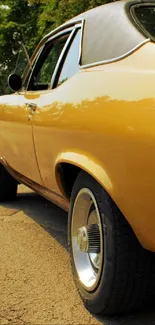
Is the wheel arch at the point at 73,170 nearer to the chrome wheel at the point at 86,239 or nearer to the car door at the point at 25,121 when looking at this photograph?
the chrome wheel at the point at 86,239

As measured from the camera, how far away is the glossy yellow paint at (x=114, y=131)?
226cm

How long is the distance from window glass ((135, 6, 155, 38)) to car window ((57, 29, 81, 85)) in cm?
48

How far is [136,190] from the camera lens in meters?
2.32

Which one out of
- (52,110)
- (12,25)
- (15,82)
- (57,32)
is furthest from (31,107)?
(12,25)

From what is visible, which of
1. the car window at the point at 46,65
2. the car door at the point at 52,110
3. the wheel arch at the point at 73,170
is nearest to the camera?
the wheel arch at the point at 73,170

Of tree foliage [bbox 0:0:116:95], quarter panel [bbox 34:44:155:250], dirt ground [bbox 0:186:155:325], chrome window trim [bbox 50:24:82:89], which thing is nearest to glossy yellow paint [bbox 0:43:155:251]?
quarter panel [bbox 34:44:155:250]

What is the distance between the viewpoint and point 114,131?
2416 mm

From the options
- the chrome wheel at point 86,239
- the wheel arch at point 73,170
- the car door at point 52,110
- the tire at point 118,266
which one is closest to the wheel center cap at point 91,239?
the chrome wheel at point 86,239

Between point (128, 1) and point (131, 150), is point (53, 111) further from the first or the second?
point (131, 150)

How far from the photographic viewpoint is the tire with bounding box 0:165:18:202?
19.0 ft

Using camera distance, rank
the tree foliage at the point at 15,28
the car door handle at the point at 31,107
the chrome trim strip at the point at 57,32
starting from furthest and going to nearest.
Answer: the tree foliage at the point at 15,28 → the car door handle at the point at 31,107 → the chrome trim strip at the point at 57,32

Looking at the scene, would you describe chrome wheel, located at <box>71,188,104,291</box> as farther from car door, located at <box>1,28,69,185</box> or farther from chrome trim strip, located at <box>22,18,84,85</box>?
chrome trim strip, located at <box>22,18,84,85</box>

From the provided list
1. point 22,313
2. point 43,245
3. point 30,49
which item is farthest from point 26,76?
point 30,49

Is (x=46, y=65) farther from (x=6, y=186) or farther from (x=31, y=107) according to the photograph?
(x=6, y=186)
